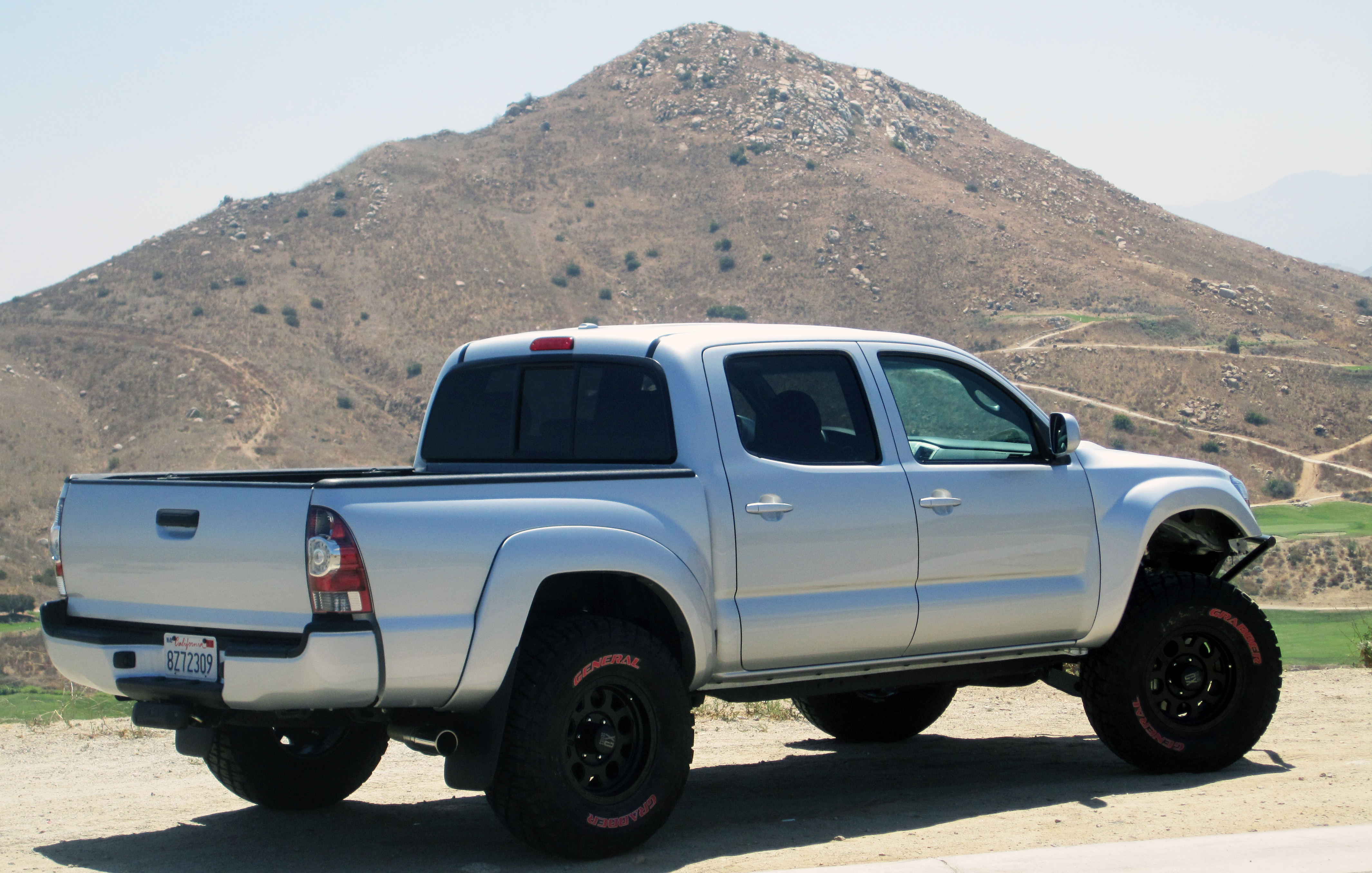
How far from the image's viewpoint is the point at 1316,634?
1070 inches

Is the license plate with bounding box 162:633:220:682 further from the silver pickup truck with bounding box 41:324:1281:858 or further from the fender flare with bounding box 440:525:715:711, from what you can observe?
the fender flare with bounding box 440:525:715:711

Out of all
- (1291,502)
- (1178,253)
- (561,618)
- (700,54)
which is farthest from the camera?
(700,54)

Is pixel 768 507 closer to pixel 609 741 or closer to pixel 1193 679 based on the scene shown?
pixel 609 741

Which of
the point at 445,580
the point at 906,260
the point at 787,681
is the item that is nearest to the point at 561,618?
the point at 445,580

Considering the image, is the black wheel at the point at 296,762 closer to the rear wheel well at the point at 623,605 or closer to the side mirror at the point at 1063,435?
the rear wheel well at the point at 623,605

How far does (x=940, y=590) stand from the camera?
5.74 meters

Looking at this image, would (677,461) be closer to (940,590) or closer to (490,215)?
(940,590)

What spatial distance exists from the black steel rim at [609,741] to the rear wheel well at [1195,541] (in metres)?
2.96

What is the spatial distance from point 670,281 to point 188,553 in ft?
297

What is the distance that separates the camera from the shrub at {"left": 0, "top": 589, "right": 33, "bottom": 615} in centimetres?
4091

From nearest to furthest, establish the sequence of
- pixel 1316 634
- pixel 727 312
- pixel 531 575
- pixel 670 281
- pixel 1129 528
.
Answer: pixel 531 575, pixel 1129 528, pixel 1316 634, pixel 727 312, pixel 670 281

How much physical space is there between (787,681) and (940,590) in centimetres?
82

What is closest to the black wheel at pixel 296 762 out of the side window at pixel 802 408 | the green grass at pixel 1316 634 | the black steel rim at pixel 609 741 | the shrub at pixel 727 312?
the black steel rim at pixel 609 741

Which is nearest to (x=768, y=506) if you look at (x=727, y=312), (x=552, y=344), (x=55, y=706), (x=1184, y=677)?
(x=552, y=344)
